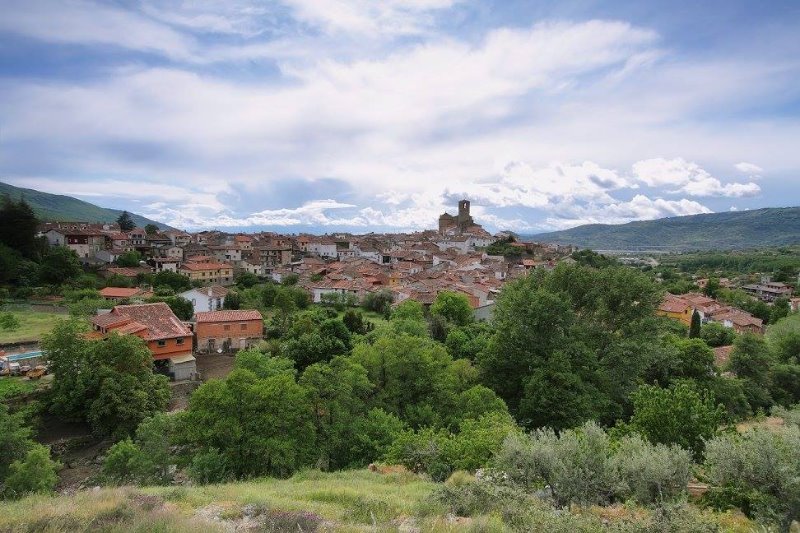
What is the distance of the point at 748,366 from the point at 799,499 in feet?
92.8

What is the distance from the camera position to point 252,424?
15.9 meters

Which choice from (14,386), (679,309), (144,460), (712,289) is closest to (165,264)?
(14,386)

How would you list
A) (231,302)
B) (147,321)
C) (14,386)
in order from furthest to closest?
(231,302) < (147,321) < (14,386)

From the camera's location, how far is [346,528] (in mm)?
8203

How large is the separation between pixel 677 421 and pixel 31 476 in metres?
21.7

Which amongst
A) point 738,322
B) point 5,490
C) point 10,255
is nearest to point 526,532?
point 5,490

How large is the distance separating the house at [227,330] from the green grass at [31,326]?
9.21m

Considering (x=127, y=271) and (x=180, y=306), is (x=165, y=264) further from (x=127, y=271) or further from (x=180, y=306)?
(x=180, y=306)

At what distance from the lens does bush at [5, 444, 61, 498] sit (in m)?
16.2

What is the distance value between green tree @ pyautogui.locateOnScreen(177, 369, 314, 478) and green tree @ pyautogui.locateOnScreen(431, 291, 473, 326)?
25.6 m

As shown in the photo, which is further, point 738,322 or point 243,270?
point 243,270

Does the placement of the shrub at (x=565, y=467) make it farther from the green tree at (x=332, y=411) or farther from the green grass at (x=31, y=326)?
the green grass at (x=31, y=326)

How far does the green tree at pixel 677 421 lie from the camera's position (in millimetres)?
13062

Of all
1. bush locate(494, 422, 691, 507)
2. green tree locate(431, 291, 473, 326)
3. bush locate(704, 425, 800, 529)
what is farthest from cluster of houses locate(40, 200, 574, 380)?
bush locate(704, 425, 800, 529)
